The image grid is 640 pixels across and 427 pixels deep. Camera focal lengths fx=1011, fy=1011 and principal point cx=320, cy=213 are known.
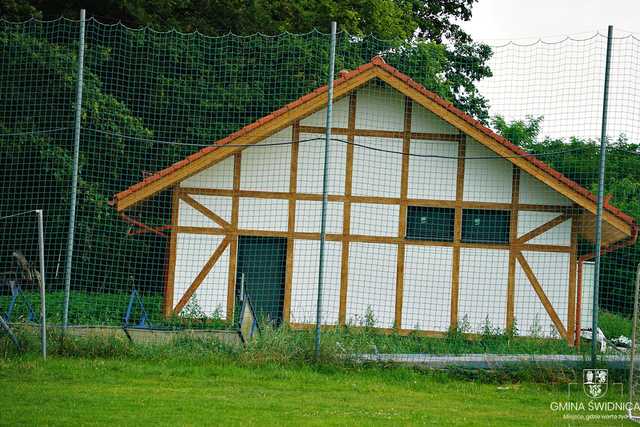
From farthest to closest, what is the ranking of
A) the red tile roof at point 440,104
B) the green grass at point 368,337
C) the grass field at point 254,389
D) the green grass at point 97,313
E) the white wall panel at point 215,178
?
the white wall panel at point 215,178
the red tile roof at point 440,104
the green grass at point 97,313
the green grass at point 368,337
the grass field at point 254,389

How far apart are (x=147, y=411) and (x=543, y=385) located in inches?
180

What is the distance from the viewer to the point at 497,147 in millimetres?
15062

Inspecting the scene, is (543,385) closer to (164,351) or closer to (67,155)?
(164,351)

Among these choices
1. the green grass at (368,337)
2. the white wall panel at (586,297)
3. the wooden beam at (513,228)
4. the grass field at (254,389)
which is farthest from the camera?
the white wall panel at (586,297)

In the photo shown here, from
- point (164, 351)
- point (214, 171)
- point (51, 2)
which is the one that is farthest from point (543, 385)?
point (51, 2)

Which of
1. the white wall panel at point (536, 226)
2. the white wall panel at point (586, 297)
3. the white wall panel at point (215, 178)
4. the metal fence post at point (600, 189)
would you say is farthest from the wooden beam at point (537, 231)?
the white wall panel at point (215, 178)

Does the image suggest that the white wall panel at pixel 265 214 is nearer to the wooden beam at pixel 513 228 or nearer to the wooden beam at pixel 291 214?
the wooden beam at pixel 291 214

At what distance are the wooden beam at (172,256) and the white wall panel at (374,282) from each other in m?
2.80

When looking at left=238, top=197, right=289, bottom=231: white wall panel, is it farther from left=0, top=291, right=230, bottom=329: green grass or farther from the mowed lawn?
the mowed lawn

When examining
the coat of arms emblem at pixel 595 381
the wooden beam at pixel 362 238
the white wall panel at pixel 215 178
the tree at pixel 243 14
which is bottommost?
the coat of arms emblem at pixel 595 381

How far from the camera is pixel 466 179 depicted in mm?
15992

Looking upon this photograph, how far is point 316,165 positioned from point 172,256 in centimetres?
272

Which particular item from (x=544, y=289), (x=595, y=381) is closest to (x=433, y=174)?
(x=544, y=289)

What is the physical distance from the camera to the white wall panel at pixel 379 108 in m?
15.9
